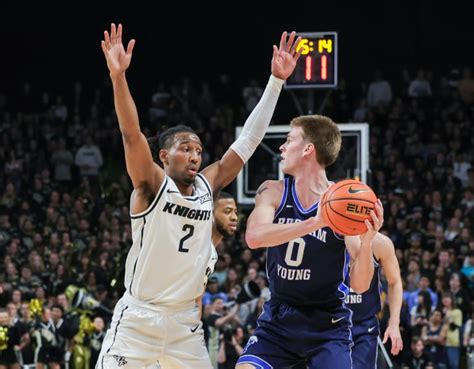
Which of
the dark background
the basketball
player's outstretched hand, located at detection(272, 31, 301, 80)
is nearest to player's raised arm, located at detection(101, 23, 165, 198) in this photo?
the basketball

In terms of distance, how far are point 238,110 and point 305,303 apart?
1688 centimetres

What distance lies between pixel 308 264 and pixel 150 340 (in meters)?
0.97

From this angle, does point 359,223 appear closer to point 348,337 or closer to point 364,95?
point 348,337

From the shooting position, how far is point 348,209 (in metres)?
5.32

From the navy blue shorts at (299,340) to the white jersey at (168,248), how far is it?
0.48 meters

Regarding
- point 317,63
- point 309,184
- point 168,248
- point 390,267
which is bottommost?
point 390,267

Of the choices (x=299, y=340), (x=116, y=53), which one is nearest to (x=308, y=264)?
(x=299, y=340)

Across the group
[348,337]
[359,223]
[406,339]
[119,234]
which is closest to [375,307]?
[348,337]

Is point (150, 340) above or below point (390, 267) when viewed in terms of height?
below

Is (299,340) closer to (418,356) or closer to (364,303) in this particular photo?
(364,303)

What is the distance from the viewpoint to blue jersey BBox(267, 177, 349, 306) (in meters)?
5.88

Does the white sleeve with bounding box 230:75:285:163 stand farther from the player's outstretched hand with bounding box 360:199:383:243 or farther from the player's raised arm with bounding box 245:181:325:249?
the player's outstretched hand with bounding box 360:199:383:243

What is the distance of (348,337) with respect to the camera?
19.6ft

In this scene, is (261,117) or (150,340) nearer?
(150,340)
